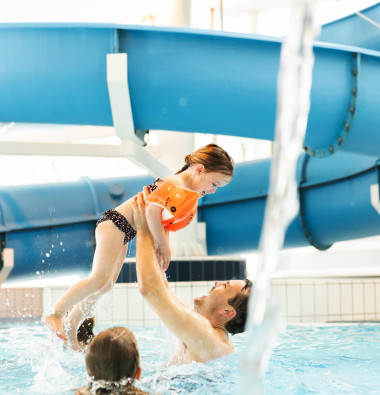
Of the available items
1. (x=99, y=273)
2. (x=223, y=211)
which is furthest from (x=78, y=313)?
(x=223, y=211)

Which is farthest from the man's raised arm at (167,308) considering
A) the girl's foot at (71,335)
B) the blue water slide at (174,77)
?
the blue water slide at (174,77)

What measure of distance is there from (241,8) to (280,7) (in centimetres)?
71

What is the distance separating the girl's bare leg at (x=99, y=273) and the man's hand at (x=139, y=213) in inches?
4.5

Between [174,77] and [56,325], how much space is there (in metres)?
1.94

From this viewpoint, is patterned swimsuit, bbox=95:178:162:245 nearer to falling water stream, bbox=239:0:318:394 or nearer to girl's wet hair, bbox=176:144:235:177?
girl's wet hair, bbox=176:144:235:177

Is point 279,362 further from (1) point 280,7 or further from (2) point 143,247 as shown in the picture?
(1) point 280,7

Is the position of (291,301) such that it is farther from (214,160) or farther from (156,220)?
(156,220)

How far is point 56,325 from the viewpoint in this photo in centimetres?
304

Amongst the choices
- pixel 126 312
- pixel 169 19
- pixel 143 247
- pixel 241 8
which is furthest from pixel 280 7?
pixel 143 247

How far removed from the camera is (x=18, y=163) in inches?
460

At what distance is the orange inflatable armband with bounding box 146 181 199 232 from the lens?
9.29ft

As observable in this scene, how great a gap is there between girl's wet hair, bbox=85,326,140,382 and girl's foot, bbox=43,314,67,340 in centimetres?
116

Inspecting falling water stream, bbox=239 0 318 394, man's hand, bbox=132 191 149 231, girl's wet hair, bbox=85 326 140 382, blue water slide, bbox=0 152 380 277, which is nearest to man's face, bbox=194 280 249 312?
man's hand, bbox=132 191 149 231

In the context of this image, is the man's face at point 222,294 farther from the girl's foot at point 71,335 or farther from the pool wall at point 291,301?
the pool wall at point 291,301
